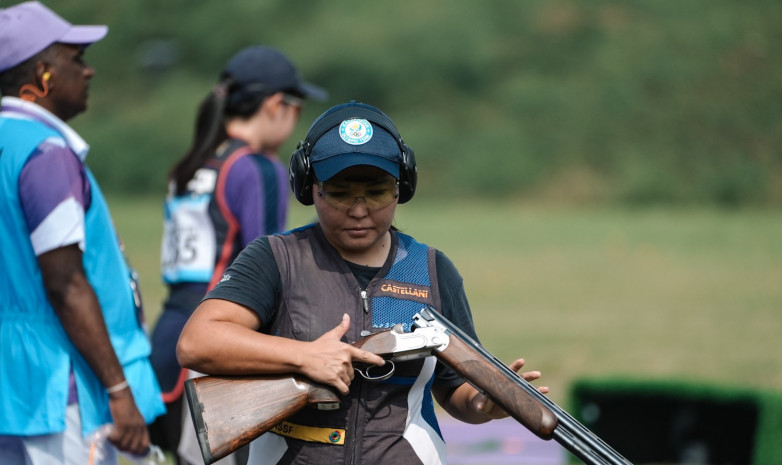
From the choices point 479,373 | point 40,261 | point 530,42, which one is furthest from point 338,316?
point 530,42

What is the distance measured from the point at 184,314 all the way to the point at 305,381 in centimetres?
221

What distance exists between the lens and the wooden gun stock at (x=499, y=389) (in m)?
3.15

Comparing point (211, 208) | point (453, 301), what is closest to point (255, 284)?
point (453, 301)

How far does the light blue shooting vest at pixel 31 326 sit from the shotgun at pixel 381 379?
3.38 feet

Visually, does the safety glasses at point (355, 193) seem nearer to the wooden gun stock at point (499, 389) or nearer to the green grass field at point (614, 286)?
the wooden gun stock at point (499, 389)

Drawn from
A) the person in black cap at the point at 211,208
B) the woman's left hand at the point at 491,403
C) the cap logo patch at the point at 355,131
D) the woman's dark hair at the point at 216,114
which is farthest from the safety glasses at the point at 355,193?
the woman's dark hair at the point at 216,114

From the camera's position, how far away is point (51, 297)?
3893 millimetres

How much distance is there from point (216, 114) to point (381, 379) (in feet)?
8.63

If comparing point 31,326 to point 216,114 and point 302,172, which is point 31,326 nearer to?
point 302,172

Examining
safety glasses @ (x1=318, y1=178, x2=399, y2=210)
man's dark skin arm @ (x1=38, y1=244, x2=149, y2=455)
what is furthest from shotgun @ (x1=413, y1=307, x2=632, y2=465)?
man's dark skin arm @ (x1=38, y1=244, x2=149, y2=455)

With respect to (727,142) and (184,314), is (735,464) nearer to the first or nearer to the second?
(184,314)

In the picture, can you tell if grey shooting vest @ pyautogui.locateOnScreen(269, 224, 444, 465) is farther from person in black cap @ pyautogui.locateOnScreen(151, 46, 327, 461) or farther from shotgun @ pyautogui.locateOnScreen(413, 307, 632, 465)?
person in black cap @ pyautogui.locateOnScreen(151, 46, 327, 461)

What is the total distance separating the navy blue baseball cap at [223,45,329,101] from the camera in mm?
5473

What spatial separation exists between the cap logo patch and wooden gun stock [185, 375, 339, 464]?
2.30 ft
